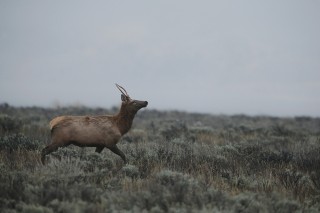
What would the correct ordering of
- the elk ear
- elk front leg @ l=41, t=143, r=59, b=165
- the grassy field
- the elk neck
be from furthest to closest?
the elk ear
the elk neck
elk front leg @ l=41, t=143, r=59, b=165
the grassy field

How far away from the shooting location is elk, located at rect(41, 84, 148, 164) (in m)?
8.49

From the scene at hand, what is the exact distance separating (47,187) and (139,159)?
138 inches

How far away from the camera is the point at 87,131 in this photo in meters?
8.70

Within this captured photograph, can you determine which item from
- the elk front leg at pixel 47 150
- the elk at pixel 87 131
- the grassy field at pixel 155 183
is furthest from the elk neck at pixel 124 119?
the elk front leg at pixel 47 150

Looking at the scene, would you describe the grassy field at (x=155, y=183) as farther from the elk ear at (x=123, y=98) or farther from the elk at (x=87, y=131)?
the elk ear at (x=123, y=98)

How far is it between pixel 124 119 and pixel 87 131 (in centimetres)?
108

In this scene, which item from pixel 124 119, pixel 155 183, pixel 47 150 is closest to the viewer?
pixel 155 183

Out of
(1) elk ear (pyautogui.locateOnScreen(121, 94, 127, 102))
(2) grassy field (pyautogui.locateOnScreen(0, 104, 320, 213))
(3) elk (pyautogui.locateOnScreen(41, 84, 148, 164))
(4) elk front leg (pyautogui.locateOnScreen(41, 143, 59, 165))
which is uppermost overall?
(1) elk ear (pyautogui.locateOnScreen(121, 94, 127, 102))

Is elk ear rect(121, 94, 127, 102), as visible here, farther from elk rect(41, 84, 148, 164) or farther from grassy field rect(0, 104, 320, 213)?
grassy field rect(0, 104, 320, 213)

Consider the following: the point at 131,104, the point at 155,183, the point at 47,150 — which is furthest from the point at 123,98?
the point at 155,183

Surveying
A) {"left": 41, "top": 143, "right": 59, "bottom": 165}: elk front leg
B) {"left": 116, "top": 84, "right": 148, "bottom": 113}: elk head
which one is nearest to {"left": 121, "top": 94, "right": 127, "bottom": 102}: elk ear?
{"left": 116, "top": 84, "right": 148, "bottom": 113}: elk head

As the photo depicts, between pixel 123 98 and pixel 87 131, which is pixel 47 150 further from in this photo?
pixel 123 98

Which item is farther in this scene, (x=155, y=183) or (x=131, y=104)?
(x=131, y=104)

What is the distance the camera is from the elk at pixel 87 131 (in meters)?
8.49
